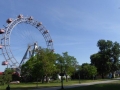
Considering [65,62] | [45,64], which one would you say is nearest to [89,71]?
[65,62]

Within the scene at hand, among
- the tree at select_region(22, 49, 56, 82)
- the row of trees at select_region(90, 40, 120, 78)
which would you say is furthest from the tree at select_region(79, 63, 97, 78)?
the tree at select_region(22, 49, 56, 82)

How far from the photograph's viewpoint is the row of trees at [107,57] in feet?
330

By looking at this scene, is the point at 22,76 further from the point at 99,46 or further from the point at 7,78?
the point at 99,46

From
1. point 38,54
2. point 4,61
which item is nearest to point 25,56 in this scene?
point 38,54

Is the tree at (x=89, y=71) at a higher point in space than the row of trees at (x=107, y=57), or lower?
lower

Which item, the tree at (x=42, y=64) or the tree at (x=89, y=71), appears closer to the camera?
the tree at (x=42, y=64)

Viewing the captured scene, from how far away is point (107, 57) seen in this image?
10094cm

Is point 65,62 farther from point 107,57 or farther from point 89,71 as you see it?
point 107,57

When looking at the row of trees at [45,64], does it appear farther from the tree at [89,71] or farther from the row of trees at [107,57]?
the row of trees at [107,57]

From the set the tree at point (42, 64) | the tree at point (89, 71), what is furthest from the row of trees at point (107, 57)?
the tree at point (42, 64)

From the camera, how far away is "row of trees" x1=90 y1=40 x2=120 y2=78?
3957 inches

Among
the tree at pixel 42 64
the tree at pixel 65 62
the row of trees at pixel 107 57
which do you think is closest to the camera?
the tree at pixel 42 64

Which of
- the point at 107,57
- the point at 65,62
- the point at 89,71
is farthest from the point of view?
the point at 107,57

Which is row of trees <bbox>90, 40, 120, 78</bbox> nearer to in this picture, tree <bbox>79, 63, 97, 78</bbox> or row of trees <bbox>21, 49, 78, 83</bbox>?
tree <bbox>79, 63, 97, 78</bbox>
